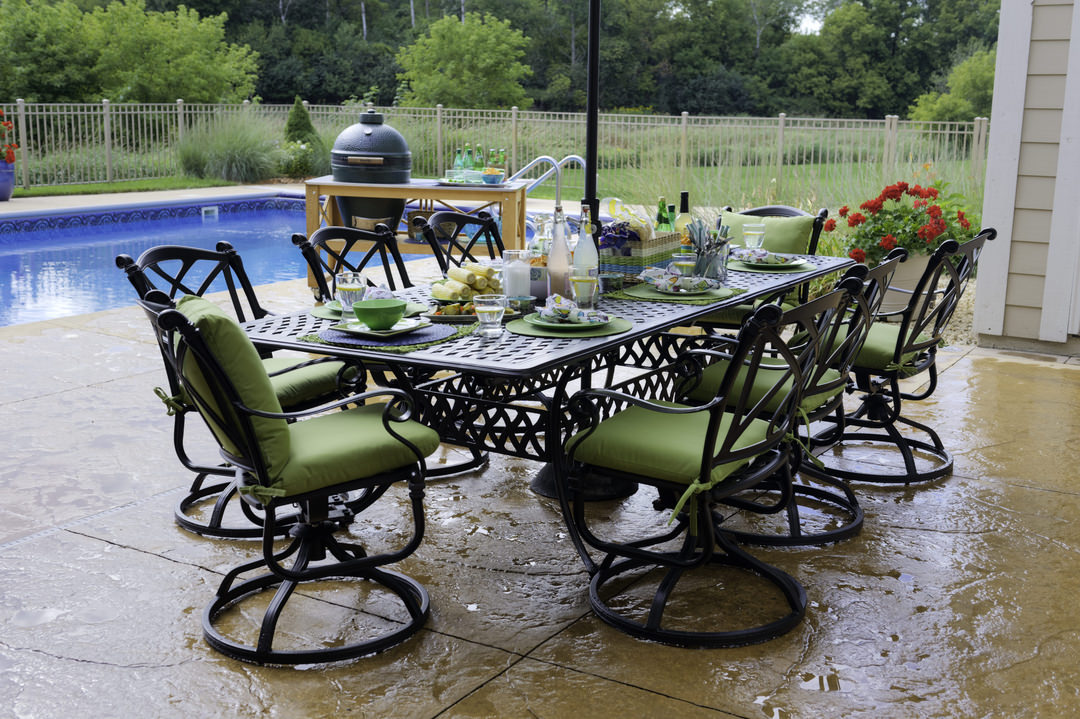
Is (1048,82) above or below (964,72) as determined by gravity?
below

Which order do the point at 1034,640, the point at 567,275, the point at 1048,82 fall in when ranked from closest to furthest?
the point at 1034,640, the point at 567,275, the point at 1048,82

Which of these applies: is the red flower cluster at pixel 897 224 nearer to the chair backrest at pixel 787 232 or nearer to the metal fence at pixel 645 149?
the chair backrest at pixel 787 232

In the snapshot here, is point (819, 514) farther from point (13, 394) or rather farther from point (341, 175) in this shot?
point (341, 175)

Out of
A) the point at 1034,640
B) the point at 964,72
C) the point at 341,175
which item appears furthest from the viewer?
the point at 964,72

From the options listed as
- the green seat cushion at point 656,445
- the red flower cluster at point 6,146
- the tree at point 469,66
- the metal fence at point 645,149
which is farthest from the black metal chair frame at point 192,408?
the tree at point 469,66

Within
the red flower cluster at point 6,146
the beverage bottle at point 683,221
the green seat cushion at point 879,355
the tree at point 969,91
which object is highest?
the tree at point 969,91

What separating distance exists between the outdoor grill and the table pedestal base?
3.99 meters

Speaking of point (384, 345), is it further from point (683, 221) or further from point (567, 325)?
point (683, 221)

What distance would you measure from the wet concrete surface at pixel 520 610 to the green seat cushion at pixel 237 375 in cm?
51

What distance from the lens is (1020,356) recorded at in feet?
17.8

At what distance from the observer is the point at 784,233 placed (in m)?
4.58

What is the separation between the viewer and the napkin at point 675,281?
3357 mm

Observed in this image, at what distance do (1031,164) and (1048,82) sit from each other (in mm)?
422

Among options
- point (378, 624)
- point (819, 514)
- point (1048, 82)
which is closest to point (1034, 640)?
point (819, 514)
